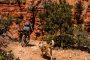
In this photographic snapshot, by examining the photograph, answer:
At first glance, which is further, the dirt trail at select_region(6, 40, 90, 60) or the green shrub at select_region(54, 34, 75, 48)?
the green shrub at select_region(54, 34, 75, 48)

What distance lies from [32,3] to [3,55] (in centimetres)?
559

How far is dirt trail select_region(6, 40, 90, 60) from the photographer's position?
14.6 metres

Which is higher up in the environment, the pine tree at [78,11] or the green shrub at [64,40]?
the pine tree at [78,11]

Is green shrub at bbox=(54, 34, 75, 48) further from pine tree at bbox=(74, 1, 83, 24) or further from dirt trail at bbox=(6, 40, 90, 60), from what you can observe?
pine tree at bbox=(74, 1, 83, 24)

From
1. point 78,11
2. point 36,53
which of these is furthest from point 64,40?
point 78,11

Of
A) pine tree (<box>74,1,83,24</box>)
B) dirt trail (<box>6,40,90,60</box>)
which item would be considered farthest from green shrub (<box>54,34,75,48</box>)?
pine tree (<box>74,1,83,24</box>)

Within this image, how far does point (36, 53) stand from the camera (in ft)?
48.9

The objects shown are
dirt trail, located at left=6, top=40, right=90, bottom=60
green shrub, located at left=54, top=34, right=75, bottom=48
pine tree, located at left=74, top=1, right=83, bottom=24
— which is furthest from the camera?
pine tree, located at left=74, top=1, right=83, bottom=24

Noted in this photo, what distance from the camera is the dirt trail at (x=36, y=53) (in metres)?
14.6

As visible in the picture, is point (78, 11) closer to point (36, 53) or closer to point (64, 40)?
point (64, 40)

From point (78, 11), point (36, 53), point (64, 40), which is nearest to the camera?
point (36, 53)

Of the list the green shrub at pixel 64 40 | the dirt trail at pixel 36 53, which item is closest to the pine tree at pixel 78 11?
the green shrub at pixel 64 40

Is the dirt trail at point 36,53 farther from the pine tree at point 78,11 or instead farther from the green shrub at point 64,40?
the pine tree at point 78,11

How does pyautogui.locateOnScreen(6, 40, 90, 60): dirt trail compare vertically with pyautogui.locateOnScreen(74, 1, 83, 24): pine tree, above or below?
below
